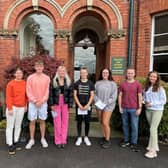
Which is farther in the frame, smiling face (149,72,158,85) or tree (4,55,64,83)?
tree (4,55,64,83)

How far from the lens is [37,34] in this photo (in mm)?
9711

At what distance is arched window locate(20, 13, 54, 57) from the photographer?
901cm

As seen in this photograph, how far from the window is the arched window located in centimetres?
352

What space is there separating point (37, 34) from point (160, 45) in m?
4.52

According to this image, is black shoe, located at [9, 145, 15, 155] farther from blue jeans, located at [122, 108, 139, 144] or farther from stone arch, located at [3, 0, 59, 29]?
stone arch, located at [3, 0, 59, 29]

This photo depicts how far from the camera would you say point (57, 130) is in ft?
17.9

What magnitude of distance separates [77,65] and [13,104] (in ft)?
23.2

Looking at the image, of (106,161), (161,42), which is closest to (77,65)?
(161,42)

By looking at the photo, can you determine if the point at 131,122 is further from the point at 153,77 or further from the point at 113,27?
the point at 113,27

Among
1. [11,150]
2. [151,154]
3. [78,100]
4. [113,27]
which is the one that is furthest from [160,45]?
[11,150]

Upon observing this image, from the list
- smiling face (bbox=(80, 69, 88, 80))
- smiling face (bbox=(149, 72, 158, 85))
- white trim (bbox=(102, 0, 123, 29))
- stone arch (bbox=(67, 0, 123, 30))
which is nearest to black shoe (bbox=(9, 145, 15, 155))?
smiling face (bbox=(80, 69, 88, 80))

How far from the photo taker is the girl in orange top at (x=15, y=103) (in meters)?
5.01

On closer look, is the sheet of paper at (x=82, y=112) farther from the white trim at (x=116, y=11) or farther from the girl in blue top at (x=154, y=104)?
the white trim at (x=116, y=11)

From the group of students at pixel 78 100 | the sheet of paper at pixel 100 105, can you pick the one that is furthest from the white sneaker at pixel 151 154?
the sheet of paper at pixel 100 105
